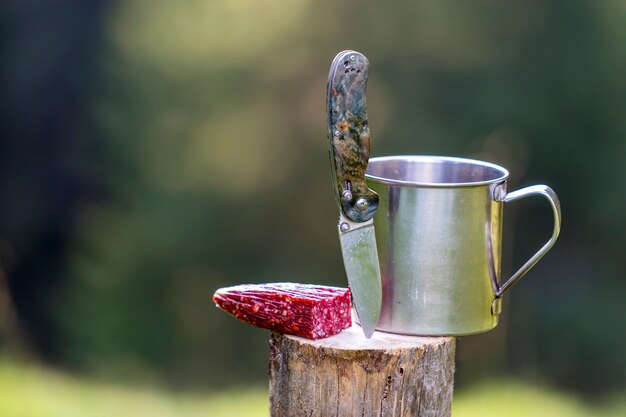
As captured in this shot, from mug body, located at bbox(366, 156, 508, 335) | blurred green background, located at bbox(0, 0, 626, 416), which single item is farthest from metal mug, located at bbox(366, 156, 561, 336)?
blurred green background, located at bbox(0, 0, 626, 416)

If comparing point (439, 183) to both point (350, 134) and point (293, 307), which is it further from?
point (293, 307)

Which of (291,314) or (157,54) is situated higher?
(157,54)

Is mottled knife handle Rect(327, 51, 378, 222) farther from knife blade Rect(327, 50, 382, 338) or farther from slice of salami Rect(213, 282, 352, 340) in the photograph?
slice of salami Rect(213, 282, 352, 340)

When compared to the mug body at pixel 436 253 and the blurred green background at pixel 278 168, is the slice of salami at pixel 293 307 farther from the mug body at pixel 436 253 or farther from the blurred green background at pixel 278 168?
the blurred green background at pixel 278 168

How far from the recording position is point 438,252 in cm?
159

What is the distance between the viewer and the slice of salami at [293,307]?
1.63m

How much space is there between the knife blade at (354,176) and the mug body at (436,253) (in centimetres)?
3

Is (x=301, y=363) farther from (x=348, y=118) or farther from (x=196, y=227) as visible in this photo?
(x=196, y=227)

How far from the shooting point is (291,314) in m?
1.64

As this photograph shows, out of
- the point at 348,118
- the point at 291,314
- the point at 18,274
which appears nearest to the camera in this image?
the point at 348,118

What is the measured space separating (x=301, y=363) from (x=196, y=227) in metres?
2.03

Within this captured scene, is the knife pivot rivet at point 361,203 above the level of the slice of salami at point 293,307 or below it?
above

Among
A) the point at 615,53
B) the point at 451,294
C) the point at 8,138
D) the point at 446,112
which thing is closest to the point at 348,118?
the point at 451,294

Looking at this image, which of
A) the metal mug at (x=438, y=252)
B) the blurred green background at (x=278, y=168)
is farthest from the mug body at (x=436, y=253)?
the blurred green background at (x=278, y=168)
